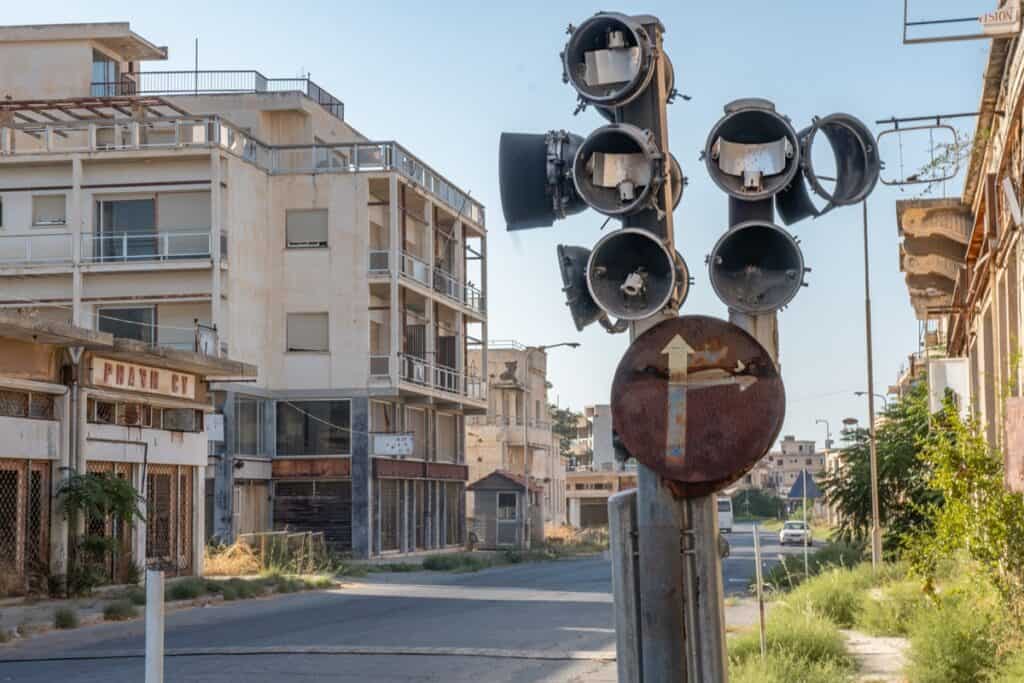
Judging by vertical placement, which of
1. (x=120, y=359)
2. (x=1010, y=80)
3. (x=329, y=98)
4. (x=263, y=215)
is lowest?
(x=120, y=359)

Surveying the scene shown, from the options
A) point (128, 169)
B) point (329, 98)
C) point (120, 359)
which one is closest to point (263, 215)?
point (128, 169)

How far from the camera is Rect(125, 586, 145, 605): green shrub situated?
2573cm

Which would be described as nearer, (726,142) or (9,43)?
(726,142)

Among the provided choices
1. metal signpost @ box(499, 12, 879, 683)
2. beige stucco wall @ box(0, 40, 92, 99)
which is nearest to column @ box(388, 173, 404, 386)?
beige stucco wall @ box(0, 40, 92, 99)

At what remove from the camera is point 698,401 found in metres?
5.81

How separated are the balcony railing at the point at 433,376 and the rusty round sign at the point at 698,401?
4490 centimetres

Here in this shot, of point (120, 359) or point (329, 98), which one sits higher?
point (329, 98)

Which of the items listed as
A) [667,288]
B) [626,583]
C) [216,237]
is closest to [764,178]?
[667,288]

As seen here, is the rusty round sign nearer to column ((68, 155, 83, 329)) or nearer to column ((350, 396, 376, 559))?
column ((68, 155, 83, 329))

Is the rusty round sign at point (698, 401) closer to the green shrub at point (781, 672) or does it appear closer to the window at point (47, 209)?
the green shrub at point (781, 672)

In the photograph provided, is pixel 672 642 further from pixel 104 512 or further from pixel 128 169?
pixel 128 169

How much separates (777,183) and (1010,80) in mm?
11832

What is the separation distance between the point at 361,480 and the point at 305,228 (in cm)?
878

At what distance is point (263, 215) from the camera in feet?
165
